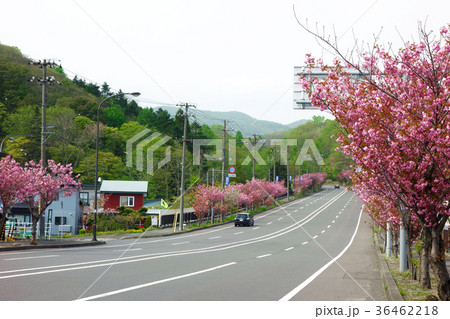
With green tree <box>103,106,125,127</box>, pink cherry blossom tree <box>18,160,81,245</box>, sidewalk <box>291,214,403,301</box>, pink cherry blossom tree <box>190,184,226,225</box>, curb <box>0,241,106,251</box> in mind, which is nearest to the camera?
sidewalk <box>291,214,403,301</box>

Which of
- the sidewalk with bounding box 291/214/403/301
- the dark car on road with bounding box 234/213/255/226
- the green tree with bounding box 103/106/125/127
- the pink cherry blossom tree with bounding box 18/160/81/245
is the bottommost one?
the dark car on road with bounding box 234/213/255/226

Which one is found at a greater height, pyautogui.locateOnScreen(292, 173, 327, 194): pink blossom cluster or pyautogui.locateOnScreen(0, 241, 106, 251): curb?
pyautogui.locateOnScreen(292, 173, 327, 194): pink blossom cluster

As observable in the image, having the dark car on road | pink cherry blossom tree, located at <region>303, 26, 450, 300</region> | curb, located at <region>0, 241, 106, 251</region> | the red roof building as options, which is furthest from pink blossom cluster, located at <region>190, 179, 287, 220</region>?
pink cherry blossom tree, located at <region>303, 26, 450, 300</region>

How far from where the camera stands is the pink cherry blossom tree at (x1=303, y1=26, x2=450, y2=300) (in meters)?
8.46

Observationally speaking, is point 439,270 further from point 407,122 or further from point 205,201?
point 205,201

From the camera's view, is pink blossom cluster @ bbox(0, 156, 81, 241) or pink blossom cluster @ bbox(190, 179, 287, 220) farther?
pink blossom cluster @ bbox(190, 179, 287, 220)

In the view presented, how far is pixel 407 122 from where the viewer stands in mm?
8289

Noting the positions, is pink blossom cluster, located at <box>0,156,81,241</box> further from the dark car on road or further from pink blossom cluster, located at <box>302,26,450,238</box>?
the dark car on road

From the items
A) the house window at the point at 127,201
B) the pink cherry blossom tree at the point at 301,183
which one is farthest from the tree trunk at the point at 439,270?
the pink cherry blossom tree at the point at 301,183

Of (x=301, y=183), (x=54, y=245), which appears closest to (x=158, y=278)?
(x=54, y=245)

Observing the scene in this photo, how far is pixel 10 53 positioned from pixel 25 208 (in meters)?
80.8

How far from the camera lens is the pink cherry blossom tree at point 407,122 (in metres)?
8.46

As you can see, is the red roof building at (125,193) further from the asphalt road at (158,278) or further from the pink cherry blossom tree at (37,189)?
the asphalt road at (158,278)

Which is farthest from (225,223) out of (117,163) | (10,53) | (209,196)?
(10,53)
